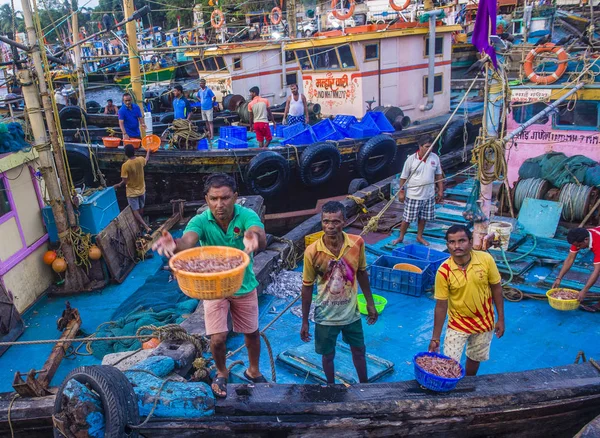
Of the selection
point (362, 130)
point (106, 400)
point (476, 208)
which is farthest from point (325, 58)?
point (106, 400)

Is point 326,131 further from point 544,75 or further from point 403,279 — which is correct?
point 403,279

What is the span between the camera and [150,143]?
Result: 10.5m

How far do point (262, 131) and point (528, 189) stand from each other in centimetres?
573

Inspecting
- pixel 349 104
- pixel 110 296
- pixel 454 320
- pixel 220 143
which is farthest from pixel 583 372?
pixel 349 104

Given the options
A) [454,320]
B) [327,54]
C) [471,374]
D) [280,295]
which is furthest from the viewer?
[327,54]

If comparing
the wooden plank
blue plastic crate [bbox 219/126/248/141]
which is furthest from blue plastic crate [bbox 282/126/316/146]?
the wooden plank

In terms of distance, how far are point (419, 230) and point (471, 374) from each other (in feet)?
11.1

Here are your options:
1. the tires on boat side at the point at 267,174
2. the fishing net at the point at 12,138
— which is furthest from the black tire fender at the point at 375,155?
the fishing net at the point at 12,138

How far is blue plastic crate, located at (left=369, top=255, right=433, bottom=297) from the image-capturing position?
609cm

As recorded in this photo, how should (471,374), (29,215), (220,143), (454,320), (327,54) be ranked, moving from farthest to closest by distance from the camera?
(327,54), (220,143), (29,215), (471,374), (454,320)

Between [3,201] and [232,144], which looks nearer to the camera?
[3,201]

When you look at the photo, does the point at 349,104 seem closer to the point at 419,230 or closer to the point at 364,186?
the point at 364,186

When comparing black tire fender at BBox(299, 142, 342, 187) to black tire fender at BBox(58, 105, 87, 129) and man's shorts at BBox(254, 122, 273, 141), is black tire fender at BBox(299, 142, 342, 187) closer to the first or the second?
man's shorts at BBox(254, 122, 273, 141)

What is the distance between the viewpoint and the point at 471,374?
4.14 meters
